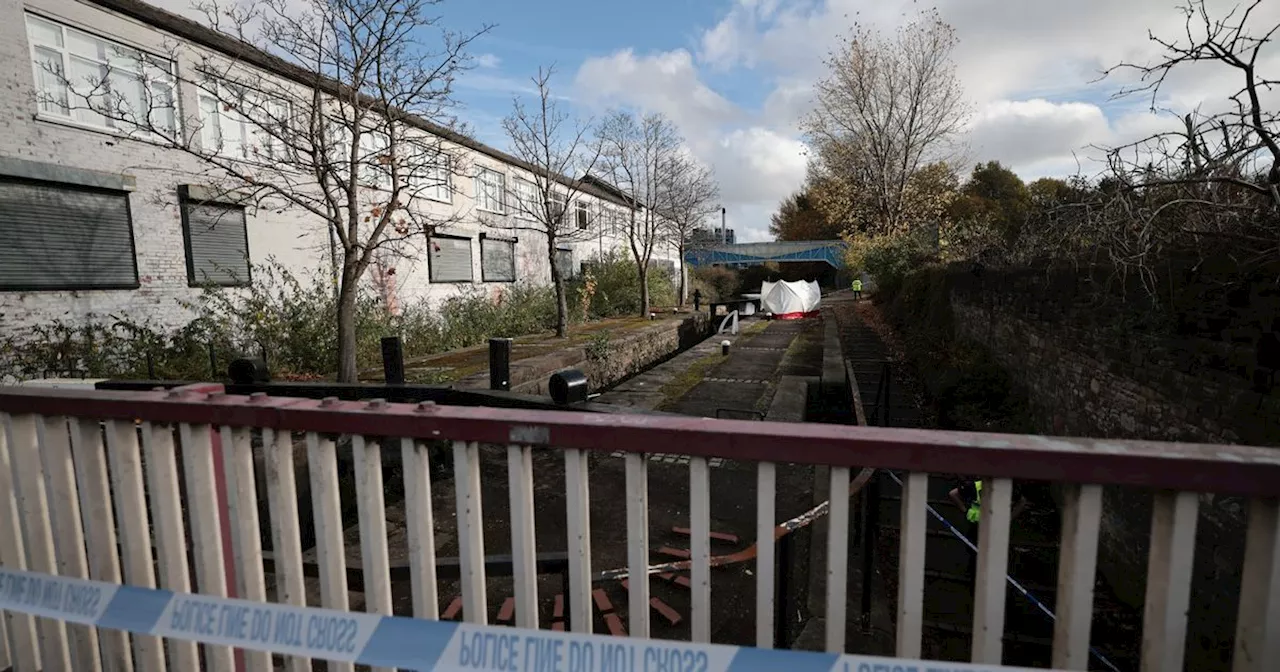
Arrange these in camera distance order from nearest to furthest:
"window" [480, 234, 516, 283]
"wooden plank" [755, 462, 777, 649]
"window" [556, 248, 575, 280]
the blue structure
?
1. "wooden plank" [755, 462, 777, 649]
2. "window" [480, 234, 516, 283]
3. "window" [556, 248, 575, 280]
4. the blue structure

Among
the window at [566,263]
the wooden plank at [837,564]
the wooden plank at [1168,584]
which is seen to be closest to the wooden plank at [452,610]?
the wooden plank at [837,564]

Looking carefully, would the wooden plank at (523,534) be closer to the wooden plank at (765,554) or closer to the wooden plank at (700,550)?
the wooden plank at (700,550)

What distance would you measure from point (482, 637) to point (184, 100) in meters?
11.6

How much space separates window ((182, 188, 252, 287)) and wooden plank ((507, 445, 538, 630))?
33.5ft

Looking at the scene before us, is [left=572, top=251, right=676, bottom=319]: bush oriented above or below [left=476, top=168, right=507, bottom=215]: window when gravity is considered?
below

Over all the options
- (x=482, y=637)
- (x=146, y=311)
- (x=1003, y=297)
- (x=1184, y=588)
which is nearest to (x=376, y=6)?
(x=146, y=311)

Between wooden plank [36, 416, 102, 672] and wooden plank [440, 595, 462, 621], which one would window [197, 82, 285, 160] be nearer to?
wooden plank [440, 595, 462, 621]

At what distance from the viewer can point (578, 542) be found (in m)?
1.39

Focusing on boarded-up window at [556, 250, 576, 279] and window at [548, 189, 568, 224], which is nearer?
window at [548, 189, 568, 224]

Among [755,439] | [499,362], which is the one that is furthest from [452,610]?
[499,362]

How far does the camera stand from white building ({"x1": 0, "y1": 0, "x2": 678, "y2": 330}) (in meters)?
7.38

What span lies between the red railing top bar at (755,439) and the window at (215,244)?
9532mm

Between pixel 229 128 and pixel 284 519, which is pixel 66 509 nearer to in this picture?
pixel 284 519

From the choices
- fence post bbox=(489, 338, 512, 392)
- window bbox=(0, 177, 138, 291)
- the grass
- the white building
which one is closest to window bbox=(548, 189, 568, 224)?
the grass
